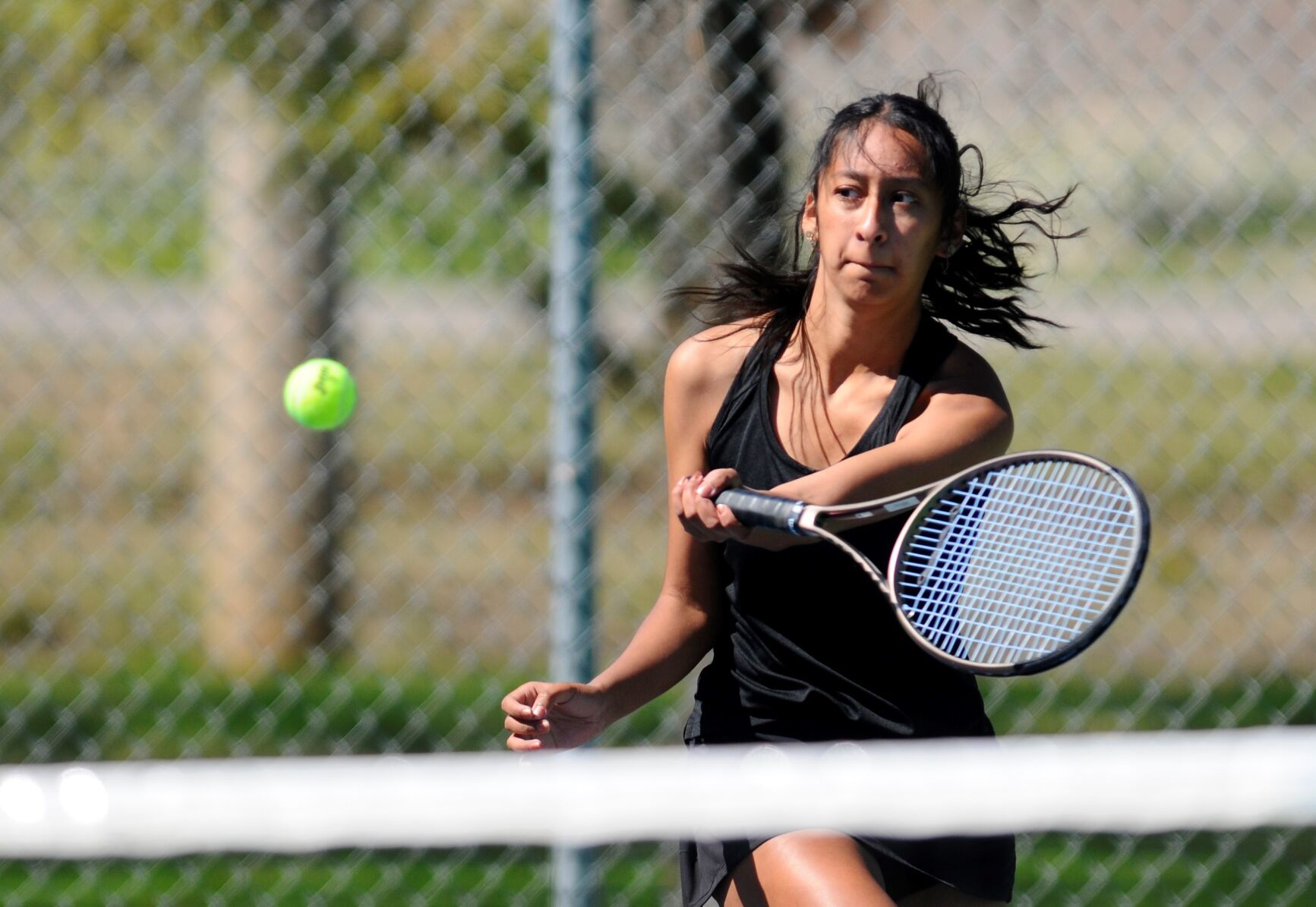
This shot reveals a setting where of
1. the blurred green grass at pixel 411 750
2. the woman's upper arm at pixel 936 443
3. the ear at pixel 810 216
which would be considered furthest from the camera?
the blurred green grass at pixel 411 750

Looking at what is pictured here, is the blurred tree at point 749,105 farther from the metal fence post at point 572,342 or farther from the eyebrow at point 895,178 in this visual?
the eyebrow at point 895,178

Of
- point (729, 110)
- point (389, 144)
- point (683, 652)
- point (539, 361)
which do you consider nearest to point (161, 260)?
point (539, 361)

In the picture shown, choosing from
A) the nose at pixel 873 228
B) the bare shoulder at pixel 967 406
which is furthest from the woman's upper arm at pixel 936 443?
the nose at pixel 873 228

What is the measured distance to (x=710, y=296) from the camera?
2.54 meters

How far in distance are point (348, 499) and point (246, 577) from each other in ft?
4.09

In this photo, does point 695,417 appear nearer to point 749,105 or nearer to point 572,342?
point 572,342

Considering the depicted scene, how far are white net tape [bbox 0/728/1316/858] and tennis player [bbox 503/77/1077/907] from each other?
0.12 meters

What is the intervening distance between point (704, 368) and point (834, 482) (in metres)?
0.30

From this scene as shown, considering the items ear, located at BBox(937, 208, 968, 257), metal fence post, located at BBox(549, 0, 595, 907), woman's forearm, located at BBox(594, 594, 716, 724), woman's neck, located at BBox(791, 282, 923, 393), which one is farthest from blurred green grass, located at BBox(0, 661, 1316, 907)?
ear, located at BBox(937, 208, 968, 257)

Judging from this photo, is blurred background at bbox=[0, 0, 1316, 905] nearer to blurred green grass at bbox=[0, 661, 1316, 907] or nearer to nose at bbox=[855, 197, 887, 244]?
blurred green grass at bbox=[0, 661, 1316, 907]

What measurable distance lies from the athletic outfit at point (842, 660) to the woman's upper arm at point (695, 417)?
37 mm

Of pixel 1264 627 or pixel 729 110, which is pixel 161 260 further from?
pixel 1264 627

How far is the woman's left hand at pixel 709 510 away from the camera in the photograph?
193cm

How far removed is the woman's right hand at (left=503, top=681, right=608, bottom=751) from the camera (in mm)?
2092
